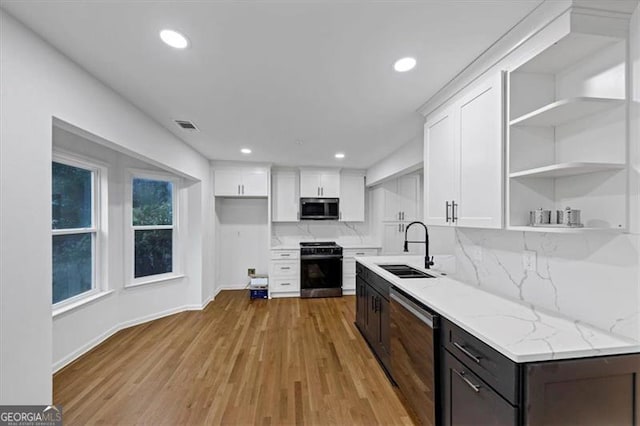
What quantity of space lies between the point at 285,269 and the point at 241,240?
1.19 m

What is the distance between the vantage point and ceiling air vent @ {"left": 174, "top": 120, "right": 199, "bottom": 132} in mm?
2934

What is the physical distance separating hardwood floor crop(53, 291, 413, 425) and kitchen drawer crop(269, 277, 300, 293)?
1243mm

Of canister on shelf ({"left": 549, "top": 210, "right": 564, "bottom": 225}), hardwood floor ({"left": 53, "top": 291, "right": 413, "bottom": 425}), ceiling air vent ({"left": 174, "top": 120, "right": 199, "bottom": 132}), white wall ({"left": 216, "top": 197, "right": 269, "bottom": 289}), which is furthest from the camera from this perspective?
white wall ({"left": 216, "top": 197, "right": 269, "bottom": 289})

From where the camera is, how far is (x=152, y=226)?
13.0ft

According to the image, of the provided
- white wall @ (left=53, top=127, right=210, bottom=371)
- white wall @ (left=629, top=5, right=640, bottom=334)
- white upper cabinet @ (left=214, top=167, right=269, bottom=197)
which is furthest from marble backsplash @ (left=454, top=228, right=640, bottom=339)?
white wall @ (left=53, top=127, right=210, bottom=371)

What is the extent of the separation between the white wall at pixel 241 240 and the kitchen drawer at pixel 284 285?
0.55m

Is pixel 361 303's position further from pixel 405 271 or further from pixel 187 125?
pixel 187 125

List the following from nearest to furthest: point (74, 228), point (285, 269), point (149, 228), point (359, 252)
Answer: point (74, 228) < point (149, 228) < point (285, 269) < point (359, 252)

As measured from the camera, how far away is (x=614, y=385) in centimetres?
114

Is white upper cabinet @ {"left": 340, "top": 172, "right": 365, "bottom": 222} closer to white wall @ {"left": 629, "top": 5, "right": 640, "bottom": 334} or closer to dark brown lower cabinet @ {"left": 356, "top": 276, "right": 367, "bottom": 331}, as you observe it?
dark brown lower cabinet @ {"left": 356, "top": 276, "right": 367, "bottom": 331}

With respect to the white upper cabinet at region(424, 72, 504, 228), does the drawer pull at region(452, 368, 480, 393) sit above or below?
below

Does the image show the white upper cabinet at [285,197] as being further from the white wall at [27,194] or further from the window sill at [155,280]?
the white wall at [27,194]

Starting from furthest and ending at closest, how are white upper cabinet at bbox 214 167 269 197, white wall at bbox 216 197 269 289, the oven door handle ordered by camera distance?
1. white wall at bbox 216 197 269 289
2. the oven door handle
3. white upper cabinet at bbox 214 167 269 197

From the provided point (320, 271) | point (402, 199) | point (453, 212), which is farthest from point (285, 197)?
point (453, 212)
